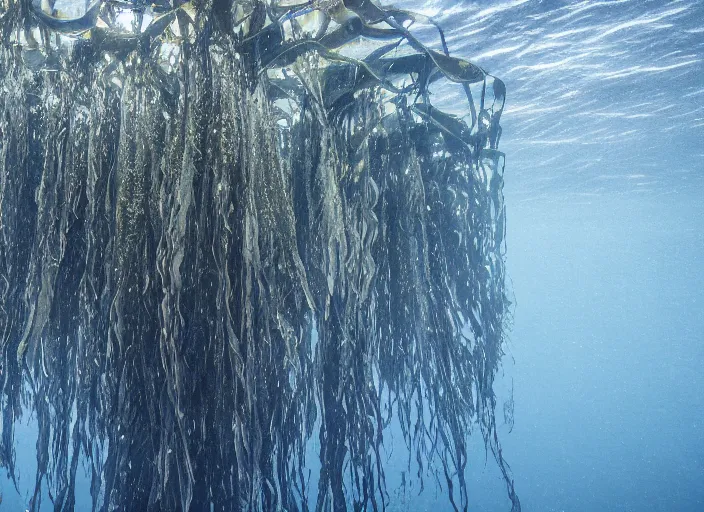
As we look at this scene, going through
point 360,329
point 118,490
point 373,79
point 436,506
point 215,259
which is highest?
point 373,79

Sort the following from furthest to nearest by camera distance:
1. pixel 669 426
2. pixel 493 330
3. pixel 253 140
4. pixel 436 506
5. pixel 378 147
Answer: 1. pixel 669 426
2. pixel 436 506
3. pixel 493 330
4. pixel 378 147
5. pixel 253 140

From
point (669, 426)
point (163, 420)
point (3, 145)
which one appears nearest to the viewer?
point (163, 420)

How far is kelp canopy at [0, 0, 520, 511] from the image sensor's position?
2080 mm

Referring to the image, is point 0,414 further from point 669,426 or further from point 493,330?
point 669,426

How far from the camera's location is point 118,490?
207 centimetres

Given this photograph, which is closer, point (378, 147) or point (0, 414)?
point (0, 414)

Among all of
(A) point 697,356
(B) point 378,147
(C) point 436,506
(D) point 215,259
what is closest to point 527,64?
(B) point 378,147

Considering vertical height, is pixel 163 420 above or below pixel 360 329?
below

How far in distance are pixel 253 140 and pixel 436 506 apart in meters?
21.5

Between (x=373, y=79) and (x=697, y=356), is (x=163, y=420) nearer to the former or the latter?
(x=373, y=79)

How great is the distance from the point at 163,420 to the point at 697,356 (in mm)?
161896

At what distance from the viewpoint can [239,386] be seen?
2.04 metres

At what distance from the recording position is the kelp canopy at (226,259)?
2.08 meters

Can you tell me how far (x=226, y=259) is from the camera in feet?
6.77
